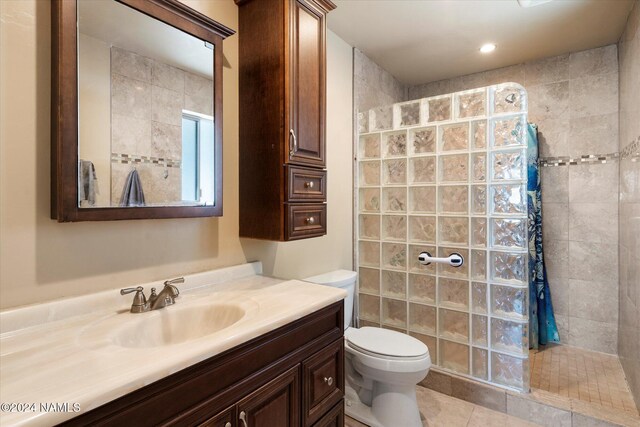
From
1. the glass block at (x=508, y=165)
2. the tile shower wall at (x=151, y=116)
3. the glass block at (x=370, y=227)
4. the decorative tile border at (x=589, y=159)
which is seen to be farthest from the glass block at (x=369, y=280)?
the decorative tile border at (x=589, y=159)

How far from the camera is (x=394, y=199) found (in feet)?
7.57

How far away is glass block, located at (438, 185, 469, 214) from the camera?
6.63 feet

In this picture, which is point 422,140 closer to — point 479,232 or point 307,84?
point 479,232

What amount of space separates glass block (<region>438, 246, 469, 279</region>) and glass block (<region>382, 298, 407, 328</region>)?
377 millimetres

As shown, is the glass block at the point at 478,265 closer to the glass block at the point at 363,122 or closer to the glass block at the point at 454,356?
the glass block at the point at 454,356

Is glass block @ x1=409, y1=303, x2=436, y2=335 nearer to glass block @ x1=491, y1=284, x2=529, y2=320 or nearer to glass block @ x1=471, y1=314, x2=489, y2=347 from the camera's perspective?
glass block @ x1=471, y1=314, x2=489, y2=347

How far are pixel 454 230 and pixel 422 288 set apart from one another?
0.46 m

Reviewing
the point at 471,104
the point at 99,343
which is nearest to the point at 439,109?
the point at 471,104

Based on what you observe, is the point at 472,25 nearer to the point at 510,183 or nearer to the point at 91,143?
the point at 510,183

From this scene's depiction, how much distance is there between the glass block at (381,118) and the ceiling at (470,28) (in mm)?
495

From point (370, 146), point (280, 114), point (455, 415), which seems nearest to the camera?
point (280, 114)

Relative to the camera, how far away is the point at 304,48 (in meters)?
1.51

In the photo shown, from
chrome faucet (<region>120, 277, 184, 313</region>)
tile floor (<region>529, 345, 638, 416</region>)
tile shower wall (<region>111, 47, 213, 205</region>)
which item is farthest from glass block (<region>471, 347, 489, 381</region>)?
tile shower wall (<region>111, 47, 213, 205</region>)

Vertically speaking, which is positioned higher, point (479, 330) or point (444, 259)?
point (444, 259)
